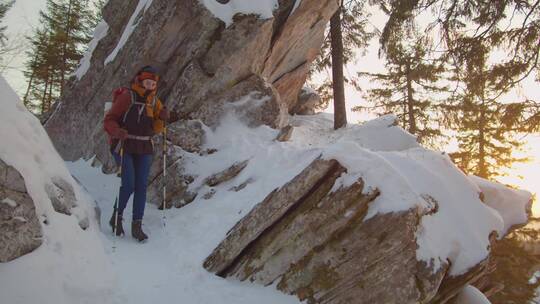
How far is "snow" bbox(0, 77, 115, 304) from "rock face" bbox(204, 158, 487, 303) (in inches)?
68.5

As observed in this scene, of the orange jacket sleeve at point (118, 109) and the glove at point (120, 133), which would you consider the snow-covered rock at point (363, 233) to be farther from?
the orange jacket sleeve at point (118, 109)

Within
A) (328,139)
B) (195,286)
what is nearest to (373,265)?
(195,286)

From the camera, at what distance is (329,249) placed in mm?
4984

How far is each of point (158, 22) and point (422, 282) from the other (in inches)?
369

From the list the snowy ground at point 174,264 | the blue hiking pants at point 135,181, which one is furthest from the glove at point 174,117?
the blue hiking pants at point 135,181

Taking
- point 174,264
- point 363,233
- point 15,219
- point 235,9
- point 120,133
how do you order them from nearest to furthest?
1. point 15,219
2. point 363,233
3. point 174,264
4. point 120,133
5. point 235,9

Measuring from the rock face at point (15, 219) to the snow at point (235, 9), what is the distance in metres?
7.28

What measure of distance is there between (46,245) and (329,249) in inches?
143

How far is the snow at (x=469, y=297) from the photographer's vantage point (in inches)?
221

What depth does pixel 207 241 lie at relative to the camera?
19.7 ft

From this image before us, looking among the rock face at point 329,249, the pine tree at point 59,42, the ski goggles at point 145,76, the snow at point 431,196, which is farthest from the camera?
the pine tree at point 59,42

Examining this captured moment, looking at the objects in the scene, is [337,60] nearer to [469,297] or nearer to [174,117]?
[174,117]

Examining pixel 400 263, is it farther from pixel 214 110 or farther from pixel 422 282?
pixel 214 110

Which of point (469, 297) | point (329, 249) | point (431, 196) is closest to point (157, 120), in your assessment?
point (329, 249)
